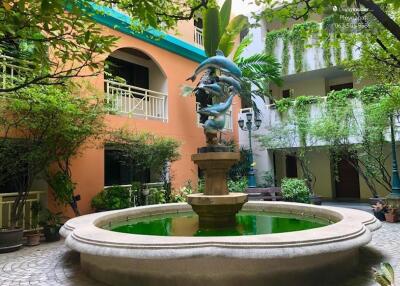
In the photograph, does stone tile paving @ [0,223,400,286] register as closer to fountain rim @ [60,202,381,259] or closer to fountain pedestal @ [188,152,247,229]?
fountain rim @ [60,202,381,259]

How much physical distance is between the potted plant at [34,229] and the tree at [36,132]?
354mm

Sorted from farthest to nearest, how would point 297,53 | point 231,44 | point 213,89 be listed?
point 297,53
point 231,44
point 213,89

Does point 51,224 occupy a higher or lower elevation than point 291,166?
lower

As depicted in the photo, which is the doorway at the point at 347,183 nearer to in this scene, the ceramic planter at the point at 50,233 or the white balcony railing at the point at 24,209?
the ceramic planter at the point at 50,233

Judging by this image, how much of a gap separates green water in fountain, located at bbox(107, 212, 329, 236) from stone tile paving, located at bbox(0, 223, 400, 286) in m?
1.15

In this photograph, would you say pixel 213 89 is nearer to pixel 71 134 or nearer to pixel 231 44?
pixel 71 134

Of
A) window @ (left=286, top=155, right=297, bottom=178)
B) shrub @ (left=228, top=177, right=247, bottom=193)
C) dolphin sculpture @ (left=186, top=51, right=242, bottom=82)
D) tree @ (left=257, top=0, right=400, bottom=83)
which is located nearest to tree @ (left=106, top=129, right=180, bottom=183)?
shrub @ (left=228, top=177, right=247, bottom=193)

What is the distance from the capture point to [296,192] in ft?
46.2

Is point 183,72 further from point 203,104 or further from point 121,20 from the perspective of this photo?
point 203,104

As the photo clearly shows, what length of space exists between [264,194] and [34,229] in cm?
918

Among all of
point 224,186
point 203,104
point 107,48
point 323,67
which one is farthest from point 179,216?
point 323,67

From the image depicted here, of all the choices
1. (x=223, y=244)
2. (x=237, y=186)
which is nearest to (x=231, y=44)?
(x=237, y=186)

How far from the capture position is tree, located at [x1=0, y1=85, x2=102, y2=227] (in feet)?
27.1

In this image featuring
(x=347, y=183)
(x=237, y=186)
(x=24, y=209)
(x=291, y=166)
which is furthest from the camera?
(x=291, y=166)
